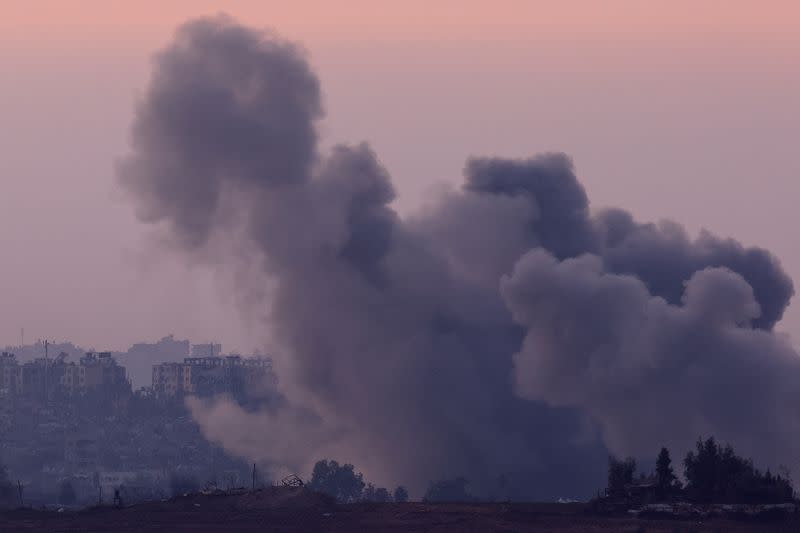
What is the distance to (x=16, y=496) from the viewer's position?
169250 mm

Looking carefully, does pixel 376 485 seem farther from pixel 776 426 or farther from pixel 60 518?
pixel 60 518

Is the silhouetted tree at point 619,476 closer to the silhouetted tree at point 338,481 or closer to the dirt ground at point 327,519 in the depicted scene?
the dirt ground at point 327,519

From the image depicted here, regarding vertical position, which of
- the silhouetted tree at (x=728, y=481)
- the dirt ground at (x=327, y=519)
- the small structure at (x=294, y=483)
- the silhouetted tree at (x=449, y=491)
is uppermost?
the silhouetted tree at (x=449, y=491)

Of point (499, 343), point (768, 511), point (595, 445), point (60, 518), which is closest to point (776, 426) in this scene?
point (595, 445)

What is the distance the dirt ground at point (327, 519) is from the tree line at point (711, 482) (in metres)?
3.81

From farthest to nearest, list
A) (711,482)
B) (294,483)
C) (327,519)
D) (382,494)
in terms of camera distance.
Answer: (382,494) < (294,483) < (711,482) < (327,519)

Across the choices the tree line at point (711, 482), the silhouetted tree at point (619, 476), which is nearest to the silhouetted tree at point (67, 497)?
the silhouetted tree at point (619, 476)

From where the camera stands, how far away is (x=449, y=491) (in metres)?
152

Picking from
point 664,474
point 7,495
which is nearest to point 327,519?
point 664,474

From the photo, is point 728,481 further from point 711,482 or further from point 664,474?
point 664,474

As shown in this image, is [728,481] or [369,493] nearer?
[728,481]

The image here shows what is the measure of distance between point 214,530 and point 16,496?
61.6 meters

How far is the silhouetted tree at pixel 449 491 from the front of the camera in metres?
151

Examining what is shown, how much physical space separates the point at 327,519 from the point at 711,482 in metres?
19.9
